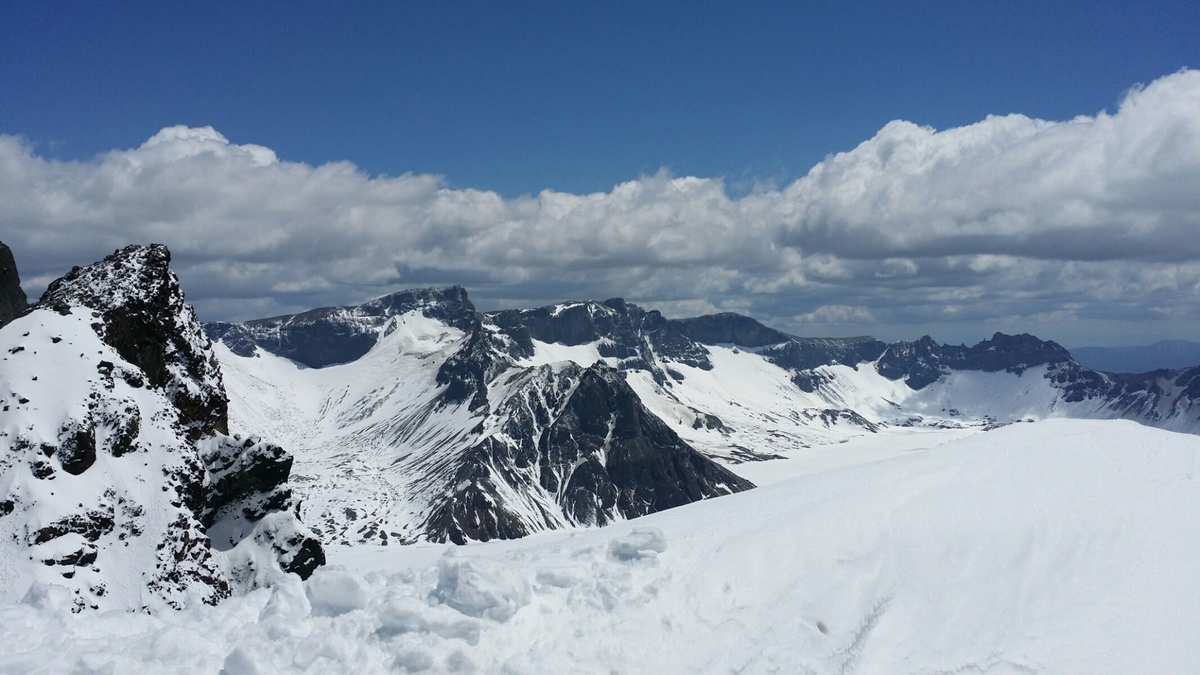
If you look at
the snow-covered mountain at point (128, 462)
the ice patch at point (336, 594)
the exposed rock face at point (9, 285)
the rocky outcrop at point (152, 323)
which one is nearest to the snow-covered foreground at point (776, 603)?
the ice patch at point (336, 594)

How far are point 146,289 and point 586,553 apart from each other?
1722 inches

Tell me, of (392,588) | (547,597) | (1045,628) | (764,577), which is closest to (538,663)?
(547,597)

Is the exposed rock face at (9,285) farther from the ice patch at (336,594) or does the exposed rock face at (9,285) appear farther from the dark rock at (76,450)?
the ice patch at (336,594)

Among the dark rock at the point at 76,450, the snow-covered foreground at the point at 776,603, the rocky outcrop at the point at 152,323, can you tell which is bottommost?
the snow-covered foreground at the point at 776,603

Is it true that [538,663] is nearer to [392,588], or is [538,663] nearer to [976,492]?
[392,588]

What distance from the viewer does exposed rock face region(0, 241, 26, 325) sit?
70062 millimetres

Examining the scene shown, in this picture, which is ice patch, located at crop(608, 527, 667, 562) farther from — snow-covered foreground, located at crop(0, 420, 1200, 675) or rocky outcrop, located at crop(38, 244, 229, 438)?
rocky outcrop, located at crop(38, 244, 229, 438)

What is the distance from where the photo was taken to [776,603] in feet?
83.7

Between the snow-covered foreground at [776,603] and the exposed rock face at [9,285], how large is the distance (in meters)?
59.9

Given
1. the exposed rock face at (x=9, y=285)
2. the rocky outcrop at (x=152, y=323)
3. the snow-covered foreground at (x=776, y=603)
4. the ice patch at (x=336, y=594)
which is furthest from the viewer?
the exposed rock face at (x=9, y=285)

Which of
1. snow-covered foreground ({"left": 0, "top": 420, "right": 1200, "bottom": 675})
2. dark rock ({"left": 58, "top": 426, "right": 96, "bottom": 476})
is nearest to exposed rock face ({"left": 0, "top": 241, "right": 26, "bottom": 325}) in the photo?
dark rock ({"left": 58, "top": 426, "right": 96, "bottom": 476})

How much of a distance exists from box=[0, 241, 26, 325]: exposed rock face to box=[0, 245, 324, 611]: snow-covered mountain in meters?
22.1

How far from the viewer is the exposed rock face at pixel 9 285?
7006cm

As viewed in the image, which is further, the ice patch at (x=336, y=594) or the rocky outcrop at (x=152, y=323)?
the rocky outcrop at (x=152, y=323)
